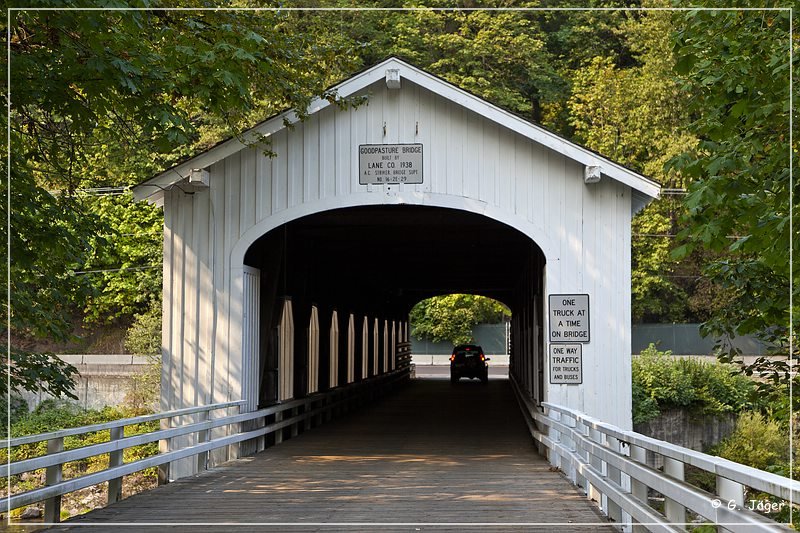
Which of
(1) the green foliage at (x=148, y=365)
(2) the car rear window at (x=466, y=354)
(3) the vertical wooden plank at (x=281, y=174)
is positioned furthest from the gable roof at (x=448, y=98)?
(2) the car rear window at (x=466, y=354)

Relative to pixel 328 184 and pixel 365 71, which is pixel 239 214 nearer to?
pixel 328 184

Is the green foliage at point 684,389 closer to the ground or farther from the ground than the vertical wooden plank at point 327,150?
closer to the ground

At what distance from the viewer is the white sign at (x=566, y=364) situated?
560 inches

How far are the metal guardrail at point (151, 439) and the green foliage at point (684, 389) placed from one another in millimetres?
7606

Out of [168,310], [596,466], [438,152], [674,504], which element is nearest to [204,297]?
[168,310]

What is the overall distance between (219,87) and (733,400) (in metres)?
20.4

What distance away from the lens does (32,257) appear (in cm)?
1116

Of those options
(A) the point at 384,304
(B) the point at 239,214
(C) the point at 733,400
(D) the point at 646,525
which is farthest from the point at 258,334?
(A) the point at 384,304

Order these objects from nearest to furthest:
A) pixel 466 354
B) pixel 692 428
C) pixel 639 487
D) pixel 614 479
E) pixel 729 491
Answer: pixel 729 491 → pixel 639 487 → pixel 614 479 → pixel 692 428 → pixel 466 354

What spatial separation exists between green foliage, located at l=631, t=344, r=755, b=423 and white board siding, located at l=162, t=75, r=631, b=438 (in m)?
13.5

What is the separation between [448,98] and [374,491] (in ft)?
19.2

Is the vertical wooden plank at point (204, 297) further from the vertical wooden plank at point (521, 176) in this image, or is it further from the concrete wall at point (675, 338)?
the concrete wall at point (675, 338)

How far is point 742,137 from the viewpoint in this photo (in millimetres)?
11078

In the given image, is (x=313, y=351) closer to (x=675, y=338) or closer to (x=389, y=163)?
(x=389, y=163)
